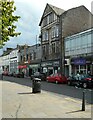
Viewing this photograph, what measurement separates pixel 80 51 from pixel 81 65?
2105 mm

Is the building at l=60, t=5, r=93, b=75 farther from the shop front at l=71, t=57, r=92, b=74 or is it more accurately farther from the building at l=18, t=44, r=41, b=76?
the building at l=18, t=44, r=41, b=76

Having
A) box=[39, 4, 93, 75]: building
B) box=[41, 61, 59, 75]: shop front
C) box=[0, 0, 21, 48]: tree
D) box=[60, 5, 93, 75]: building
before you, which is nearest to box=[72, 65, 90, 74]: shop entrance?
box=[39, 4, 93, 75]: building

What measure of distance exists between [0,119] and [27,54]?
60635 mm

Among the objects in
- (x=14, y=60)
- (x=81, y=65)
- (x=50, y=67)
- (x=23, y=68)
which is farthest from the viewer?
(x=14, y=60)

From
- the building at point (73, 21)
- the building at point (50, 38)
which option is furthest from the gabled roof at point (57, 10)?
the building at point (73, 21)

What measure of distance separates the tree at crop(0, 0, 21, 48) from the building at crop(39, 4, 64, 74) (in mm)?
34175

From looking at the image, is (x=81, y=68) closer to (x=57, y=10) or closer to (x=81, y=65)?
(x=81, y=65)

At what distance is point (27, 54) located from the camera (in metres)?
71.1

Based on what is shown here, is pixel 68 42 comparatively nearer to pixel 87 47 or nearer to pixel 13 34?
pixel 87 47

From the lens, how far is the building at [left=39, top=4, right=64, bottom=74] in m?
51.1

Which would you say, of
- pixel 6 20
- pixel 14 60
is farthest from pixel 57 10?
pixel 6 20

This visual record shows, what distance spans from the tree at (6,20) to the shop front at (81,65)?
2420 centimetres

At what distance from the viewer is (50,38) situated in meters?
54.5

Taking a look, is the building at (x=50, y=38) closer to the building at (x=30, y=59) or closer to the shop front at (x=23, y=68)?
the building at (x=30, y=59)
